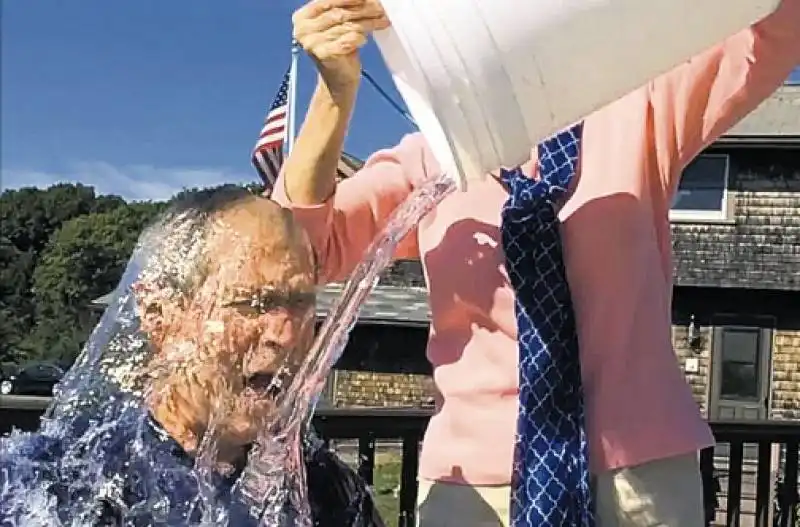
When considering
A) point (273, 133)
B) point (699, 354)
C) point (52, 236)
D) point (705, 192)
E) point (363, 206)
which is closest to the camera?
point (363, 206)

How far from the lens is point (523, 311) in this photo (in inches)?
45.4

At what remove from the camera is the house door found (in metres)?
11.6

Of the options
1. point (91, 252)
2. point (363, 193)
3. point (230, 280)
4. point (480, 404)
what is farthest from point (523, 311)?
point (91, 252)

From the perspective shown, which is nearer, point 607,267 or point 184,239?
point 184,239

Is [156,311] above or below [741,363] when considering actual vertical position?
above

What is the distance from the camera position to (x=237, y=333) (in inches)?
37.0

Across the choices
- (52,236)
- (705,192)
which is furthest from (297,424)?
(52,236)

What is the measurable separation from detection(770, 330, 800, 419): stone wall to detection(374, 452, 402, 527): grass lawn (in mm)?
8200

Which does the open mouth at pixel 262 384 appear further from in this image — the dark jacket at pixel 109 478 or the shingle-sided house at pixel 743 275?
the shingle-sided house at pixel 743 275

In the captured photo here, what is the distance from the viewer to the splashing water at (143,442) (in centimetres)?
93

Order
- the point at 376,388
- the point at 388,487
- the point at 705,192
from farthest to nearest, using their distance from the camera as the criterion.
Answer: the point at 376,388, the point at 705,192, the point at 388,487

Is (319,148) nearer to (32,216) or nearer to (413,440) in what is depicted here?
(413,440)

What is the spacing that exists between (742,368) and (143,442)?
11274 millimetres

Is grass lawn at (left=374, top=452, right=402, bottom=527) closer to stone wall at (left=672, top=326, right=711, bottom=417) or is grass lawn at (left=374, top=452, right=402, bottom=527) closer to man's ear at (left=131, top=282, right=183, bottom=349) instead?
man's ear at (left=131, top=282, right=183, bottom=349)
